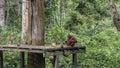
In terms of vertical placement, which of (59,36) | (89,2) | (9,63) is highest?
(89,2)

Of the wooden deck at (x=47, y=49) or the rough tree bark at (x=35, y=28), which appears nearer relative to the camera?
the wooden deck at (x=47, y=49)

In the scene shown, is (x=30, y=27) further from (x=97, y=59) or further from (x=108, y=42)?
(x=108, y=42)

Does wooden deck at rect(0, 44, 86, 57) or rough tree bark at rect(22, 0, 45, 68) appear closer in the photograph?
wooden deck at rect(0, 44, 86, 57)

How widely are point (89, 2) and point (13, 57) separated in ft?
33.2

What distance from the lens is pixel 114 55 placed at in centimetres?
1068

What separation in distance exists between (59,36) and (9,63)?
2288 mm

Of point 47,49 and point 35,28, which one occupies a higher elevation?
point 35,28

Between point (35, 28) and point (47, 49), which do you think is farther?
point (35, 28)

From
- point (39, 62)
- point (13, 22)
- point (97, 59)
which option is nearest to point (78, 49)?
point (39, 62)

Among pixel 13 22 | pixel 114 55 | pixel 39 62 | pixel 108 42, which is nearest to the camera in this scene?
pixel 39 62

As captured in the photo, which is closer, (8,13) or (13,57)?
(13,57)

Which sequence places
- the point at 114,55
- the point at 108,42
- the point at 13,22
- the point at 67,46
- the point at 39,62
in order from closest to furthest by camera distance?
the point at 67,46
the point at 39,62
the point at 114,55
the point at 108,42
the point at 13,22

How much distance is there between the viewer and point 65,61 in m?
11.0

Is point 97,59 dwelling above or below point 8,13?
below
